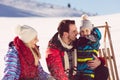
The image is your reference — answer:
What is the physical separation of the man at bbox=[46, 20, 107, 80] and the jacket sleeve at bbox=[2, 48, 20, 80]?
2.19 feet

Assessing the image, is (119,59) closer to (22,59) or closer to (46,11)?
(22,59)

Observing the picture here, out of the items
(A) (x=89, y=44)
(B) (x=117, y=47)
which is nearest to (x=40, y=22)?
(B) (x=117, y=47)

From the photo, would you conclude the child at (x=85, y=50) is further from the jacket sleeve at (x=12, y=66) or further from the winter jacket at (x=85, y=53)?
the jacket sleeve at (x=12, y=66)

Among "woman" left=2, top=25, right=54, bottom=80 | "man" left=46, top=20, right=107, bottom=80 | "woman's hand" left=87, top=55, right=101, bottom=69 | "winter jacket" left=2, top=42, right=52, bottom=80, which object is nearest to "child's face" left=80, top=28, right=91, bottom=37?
"man" left=46, top=20, right=107, bottom=80

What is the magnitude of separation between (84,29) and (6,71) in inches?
52.2

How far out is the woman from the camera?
5.21 metres

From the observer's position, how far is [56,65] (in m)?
5.82

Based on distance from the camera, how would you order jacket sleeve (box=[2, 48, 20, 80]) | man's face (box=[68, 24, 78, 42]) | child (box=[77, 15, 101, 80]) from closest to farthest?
jacket sleeve (box=[2, 48, 20, 80]) < man's face (box=[68, 24, 78, 42]) < child (box=[77, 15, 101, 80])

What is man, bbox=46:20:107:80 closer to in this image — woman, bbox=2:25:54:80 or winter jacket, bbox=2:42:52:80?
woman, bbox=2:25:54:80

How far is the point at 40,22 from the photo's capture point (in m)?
20.3

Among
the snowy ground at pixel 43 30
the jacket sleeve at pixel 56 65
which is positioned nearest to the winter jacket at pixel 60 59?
the jacket sleeve at pixel 56 65

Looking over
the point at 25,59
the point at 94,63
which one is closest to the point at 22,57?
the point at 25,59

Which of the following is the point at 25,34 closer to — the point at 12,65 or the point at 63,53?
the point at 12,65

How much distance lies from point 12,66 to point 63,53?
0.92m
